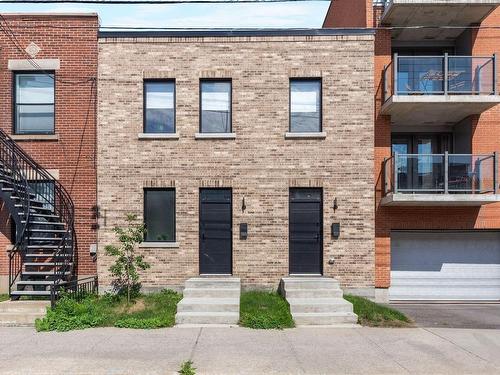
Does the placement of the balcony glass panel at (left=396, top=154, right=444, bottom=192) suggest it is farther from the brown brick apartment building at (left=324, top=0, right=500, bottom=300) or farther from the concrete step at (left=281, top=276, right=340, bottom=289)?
the concrete step at (left=281, top=276, right=340, bottom=289)

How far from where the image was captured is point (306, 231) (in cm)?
1227

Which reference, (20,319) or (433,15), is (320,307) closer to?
(20,319)

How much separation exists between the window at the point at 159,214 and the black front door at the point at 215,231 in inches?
32.3

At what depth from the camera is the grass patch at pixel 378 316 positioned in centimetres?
978

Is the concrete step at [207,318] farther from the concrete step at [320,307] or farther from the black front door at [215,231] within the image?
the black front door at [215,231]

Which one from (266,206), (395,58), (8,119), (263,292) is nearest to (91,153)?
(8,119)

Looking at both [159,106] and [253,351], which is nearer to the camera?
[253,351]

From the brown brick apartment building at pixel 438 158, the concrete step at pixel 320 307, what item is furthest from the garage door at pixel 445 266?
the concrete step at pixel 320 307

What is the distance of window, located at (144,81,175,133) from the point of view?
489 inches

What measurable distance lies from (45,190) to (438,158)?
10.6 meters

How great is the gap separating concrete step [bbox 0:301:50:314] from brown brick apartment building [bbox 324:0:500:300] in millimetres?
8332

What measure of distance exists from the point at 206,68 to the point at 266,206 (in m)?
4.08

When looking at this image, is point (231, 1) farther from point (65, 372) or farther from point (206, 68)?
point (65, 372)

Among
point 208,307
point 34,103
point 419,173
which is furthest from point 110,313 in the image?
point 419,173
